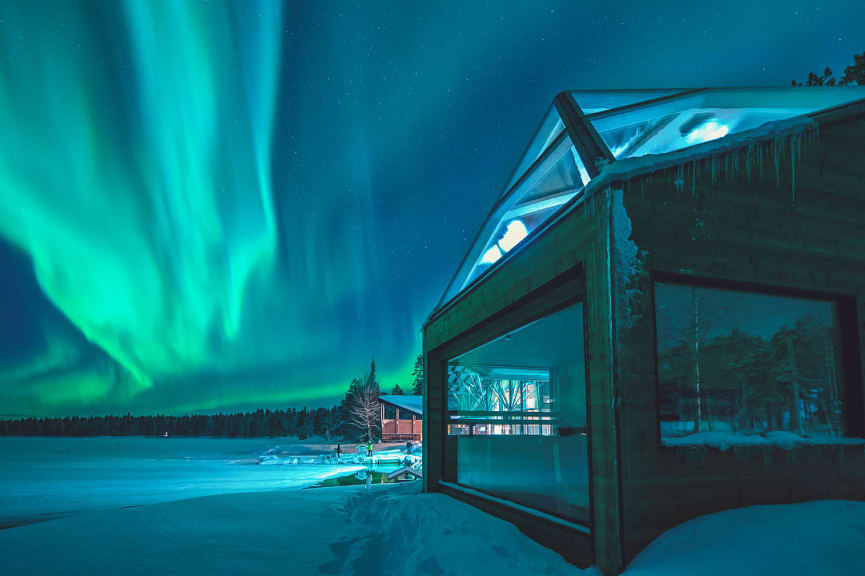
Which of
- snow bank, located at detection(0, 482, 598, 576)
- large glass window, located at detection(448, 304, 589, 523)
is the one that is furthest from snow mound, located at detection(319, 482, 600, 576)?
large glass window, located at detection(448, 304, 589, 523)

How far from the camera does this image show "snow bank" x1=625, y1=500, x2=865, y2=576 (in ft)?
11.6

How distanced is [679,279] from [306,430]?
113449mm

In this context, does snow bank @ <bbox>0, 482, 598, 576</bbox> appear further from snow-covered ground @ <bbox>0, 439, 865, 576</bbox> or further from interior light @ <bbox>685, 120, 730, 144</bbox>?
interior light @ <bbox>685, 120, 730, 144</bbox>

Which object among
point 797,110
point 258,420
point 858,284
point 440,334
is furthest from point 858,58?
point 258,420

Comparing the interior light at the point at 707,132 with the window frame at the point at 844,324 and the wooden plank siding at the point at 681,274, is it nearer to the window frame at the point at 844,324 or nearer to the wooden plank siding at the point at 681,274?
the wooden plank siding at the point at 681,274

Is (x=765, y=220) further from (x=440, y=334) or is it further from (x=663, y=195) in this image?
(x=440, y=334)

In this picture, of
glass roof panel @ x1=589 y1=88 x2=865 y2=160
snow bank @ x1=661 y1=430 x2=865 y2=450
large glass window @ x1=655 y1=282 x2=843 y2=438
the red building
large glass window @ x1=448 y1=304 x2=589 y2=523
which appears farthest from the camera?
the red building

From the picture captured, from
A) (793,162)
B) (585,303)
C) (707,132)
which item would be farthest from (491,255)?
(793,162)

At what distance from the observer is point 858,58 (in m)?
17.5

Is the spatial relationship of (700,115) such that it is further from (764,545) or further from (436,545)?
(436,545)

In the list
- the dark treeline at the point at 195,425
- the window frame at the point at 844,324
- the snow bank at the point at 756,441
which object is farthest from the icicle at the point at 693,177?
the dark treeline at the point at 195,425

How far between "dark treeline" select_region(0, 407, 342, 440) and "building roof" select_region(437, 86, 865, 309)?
6450 centimetres

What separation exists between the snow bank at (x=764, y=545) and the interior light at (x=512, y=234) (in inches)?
228

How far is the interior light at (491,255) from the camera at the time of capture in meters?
9.56
